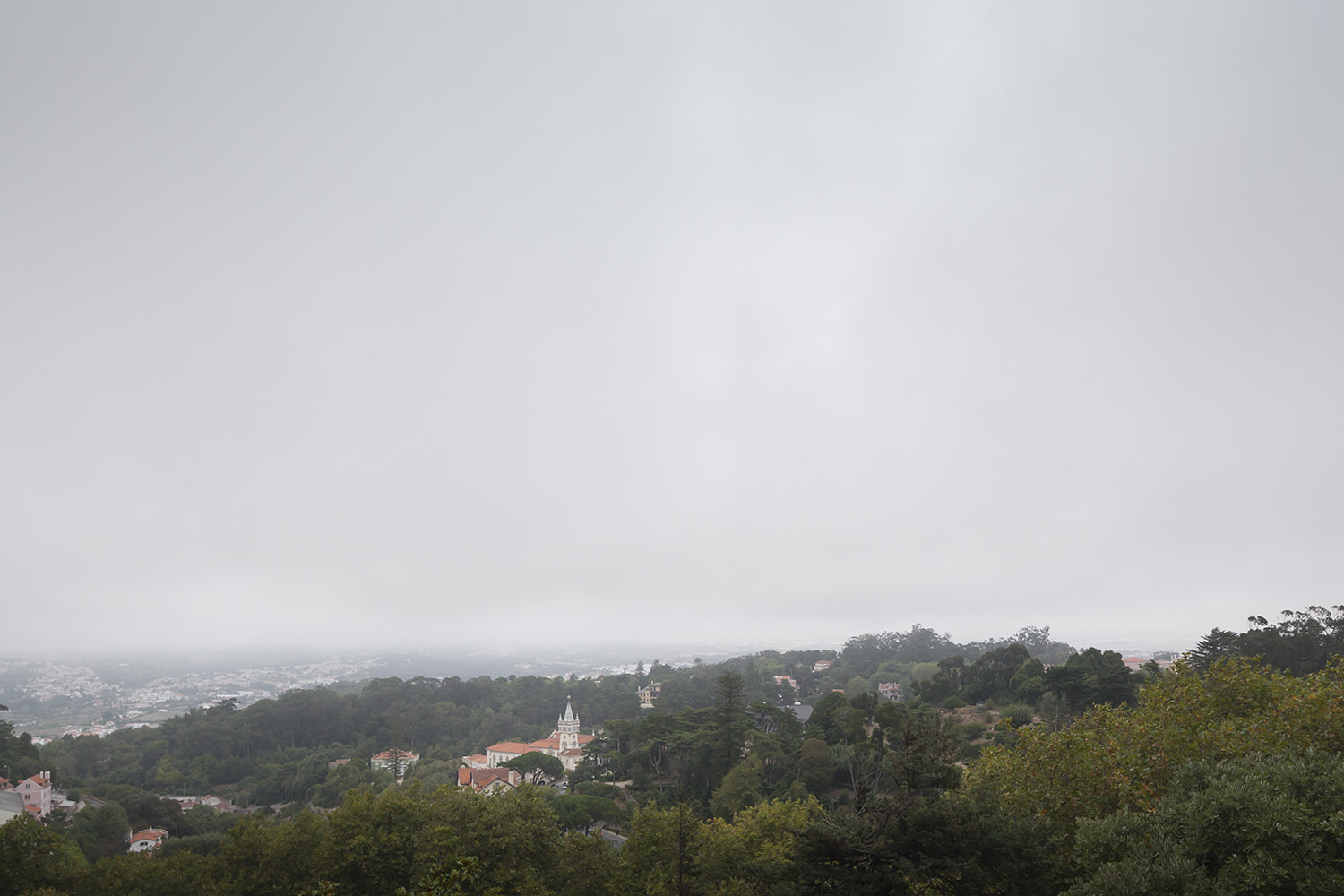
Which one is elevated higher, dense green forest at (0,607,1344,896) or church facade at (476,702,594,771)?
dense green forest at (0,607,1344,896)

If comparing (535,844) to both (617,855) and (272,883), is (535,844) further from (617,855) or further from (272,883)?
(272,883)

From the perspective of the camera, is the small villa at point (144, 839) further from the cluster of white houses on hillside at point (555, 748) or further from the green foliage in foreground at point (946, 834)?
the green foliage in foreground at point (946, 834)

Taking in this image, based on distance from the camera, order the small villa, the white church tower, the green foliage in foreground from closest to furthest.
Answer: the green foliage in foreground → the small villa → the white church tower

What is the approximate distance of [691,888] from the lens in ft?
52.9

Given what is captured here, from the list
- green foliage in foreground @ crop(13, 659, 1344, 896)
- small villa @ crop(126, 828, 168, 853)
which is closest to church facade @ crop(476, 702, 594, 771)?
small villa @ crop(126, 828, 168, 853)

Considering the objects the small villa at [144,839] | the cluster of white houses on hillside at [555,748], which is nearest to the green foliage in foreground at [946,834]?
the small villa at [144,839]

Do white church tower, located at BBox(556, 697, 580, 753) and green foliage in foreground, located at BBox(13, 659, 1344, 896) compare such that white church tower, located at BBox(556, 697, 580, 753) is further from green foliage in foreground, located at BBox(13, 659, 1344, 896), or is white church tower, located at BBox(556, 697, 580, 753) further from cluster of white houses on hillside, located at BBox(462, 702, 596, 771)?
green foliage in foreground, located at BBox(13, 659, 1344, 896)

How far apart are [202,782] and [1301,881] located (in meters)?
85.3

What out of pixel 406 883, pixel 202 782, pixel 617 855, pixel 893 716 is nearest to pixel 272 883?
pixel 406 883

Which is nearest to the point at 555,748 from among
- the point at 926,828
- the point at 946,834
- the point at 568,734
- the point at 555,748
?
the point at 555,748

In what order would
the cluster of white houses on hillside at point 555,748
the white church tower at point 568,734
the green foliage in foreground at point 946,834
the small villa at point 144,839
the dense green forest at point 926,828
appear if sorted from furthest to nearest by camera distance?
the white church tower at point 568,734
the cluster of white houses on hillside at point 555,748
the small villa at point 144,839
the dense green forest at point 926,828
the green foliage in foreground at point 946,834

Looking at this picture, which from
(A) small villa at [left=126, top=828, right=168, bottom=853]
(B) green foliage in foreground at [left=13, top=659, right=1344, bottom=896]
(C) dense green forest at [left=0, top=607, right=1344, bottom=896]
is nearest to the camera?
(B) green foliage in foreground at [left=13, top=659, right=1344, bottom=896]

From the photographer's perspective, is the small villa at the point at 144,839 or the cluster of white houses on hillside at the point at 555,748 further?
the cluster of white houses on hillside at the point at 555,748

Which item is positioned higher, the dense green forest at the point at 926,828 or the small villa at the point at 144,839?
the dense green forest at the point at 926,828
